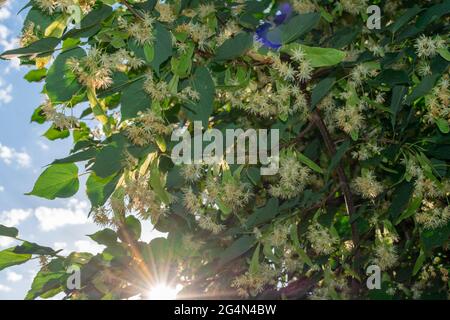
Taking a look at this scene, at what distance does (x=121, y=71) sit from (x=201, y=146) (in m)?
0.35

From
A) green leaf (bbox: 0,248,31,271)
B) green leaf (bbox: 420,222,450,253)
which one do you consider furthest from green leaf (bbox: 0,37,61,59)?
green leaf (bbox: 420,222,450,253)

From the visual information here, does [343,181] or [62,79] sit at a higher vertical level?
[62,79]

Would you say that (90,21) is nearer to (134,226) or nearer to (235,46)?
(235,46)

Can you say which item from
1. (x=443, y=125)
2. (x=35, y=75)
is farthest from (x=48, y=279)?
(x=443, y=125)

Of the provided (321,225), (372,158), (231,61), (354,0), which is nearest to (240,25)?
(231,61)

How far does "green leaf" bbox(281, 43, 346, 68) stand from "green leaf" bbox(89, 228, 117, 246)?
1.01 m

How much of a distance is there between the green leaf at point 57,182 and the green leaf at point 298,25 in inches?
33.1

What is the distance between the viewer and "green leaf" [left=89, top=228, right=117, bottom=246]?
6.73ft

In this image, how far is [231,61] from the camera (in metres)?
1.72

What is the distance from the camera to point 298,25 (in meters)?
1.53

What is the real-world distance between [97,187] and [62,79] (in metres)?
0.42

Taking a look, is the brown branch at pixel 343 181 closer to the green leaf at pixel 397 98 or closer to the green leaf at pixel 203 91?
the green leaf at pixel 397 98

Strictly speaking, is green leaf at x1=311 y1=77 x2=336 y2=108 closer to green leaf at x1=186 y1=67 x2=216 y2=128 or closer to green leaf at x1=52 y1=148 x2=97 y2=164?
green leaf at x1=186 y1=67 x2=216 y2=128

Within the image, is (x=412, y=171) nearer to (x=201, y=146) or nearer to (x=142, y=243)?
(x=201, y=146)
